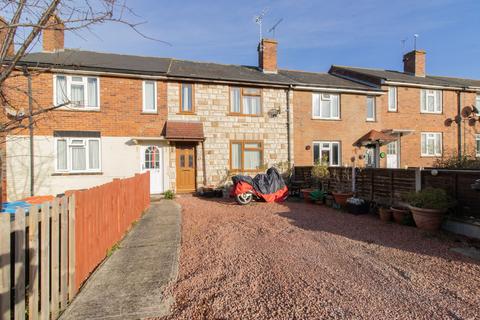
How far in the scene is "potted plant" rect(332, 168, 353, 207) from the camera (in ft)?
28.6

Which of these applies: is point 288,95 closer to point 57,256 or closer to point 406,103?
point 406,103

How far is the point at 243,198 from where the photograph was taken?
31.8ft

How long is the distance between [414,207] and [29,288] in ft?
22.7

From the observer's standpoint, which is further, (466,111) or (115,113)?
(466,111)

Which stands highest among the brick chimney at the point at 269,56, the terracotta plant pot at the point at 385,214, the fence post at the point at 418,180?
the brick chimney at the point at 269,56

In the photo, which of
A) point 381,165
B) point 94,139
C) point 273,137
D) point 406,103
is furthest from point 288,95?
point 94,139

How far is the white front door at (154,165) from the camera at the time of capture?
11594 mm

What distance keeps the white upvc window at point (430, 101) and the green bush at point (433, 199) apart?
1303 centimetres

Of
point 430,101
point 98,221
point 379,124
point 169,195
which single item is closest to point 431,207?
point 98,221

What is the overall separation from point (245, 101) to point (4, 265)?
11.5 m

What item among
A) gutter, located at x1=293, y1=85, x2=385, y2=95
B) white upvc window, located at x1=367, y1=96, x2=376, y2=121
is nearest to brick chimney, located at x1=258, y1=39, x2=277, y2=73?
gutter, located at x1=293, y1=85, x2=385, y2=95

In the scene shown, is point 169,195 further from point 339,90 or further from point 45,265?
point 339,90

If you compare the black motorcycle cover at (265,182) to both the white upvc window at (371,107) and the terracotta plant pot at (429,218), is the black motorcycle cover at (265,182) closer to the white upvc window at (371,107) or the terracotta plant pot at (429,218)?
the terracotta plant pot at (429,218)

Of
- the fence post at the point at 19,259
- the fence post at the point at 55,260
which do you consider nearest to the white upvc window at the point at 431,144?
the fence post at the point at 55,260
